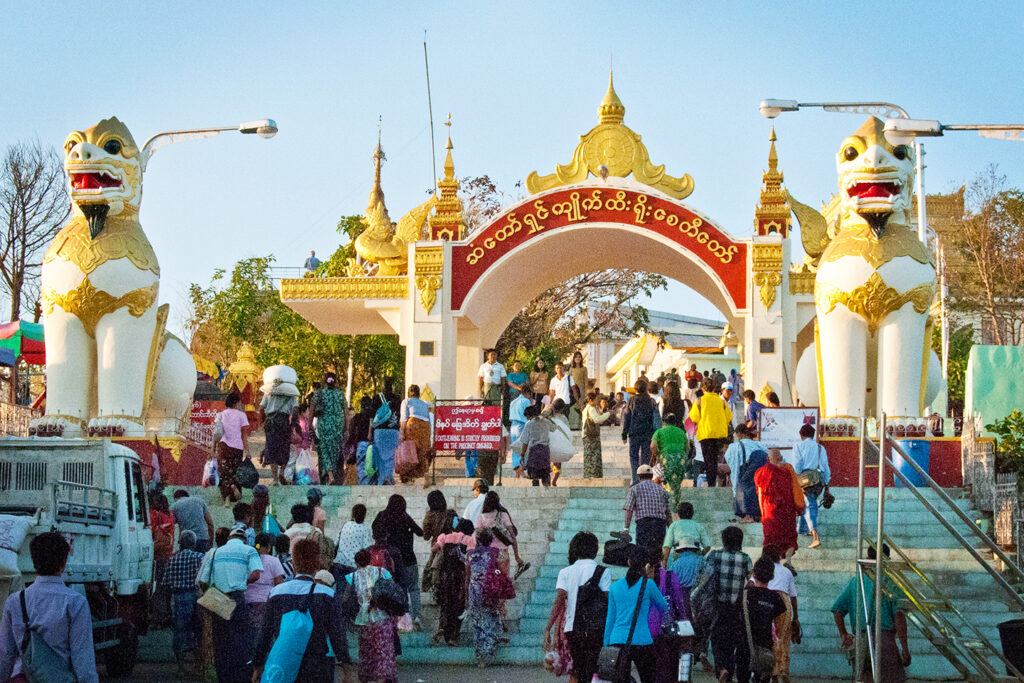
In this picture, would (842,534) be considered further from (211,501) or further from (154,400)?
(154,400)

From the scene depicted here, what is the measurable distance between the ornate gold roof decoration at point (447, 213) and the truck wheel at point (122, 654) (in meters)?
12.5

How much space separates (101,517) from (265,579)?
1.63 meters

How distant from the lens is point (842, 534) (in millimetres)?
15508

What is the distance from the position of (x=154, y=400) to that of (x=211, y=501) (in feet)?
13.7

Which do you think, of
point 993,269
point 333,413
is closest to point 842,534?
point 333,413

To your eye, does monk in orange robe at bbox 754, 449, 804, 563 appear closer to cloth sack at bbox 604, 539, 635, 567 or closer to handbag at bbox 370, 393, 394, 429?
cloth sack at bbox 604, 539, 635, 567

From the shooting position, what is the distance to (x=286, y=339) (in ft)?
131

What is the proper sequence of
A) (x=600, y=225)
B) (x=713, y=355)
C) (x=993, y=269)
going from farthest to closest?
(x=713, y=355) < (x=993, y=269) < (x=600, y=225)

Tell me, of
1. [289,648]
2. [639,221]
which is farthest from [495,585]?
[639,221]

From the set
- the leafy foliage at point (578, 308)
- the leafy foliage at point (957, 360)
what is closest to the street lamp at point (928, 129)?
the leafy foliage at point (957, 360)

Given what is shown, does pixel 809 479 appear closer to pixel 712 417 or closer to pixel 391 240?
pixel 712 417

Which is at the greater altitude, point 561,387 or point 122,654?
point 561,387

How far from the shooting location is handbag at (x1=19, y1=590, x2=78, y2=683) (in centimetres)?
796

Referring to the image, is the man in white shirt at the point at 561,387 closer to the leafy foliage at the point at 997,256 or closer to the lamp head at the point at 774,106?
the lamp head at the point at 774,106
